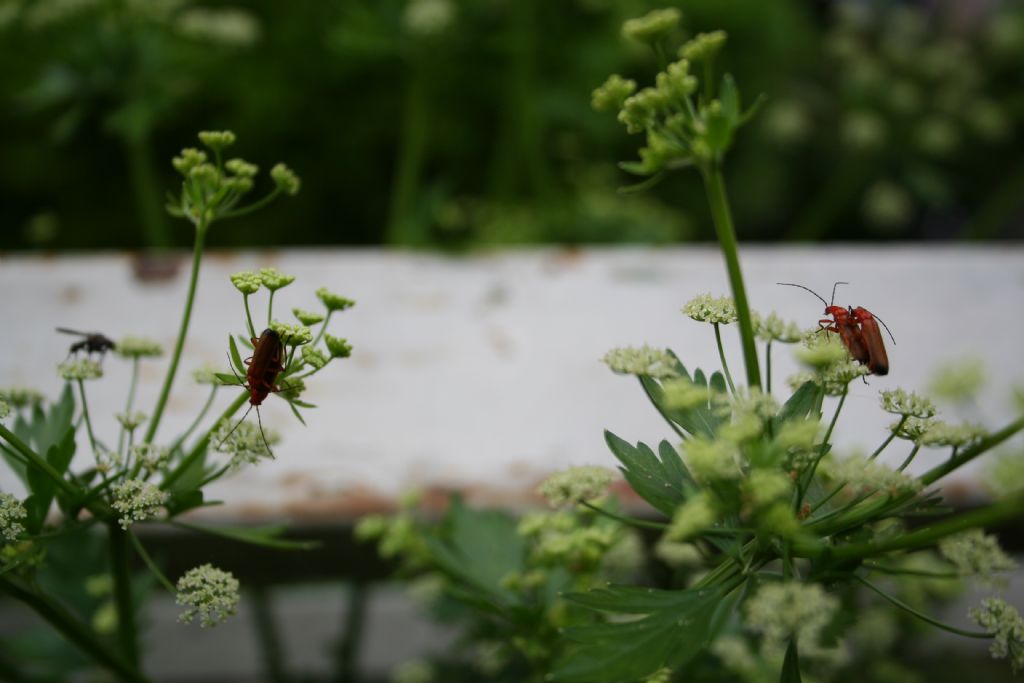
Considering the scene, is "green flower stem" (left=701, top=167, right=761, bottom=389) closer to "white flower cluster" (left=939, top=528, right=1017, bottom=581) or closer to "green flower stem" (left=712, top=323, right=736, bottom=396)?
"green flower stem" (left=712, top=323, right=736, bottom=396)

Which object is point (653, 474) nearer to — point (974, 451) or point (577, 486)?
point (577, 486)

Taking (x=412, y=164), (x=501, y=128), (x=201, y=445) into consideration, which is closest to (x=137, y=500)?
(x=201, y=445)

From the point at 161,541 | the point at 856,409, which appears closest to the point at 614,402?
the point at 856,409

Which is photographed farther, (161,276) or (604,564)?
(161,276)

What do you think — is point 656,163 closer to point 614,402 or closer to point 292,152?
point 614,402

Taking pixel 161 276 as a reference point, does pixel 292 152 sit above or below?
above

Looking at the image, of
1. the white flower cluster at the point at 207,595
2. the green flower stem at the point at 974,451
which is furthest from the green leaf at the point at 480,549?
the green flower stem at the point at 974,451

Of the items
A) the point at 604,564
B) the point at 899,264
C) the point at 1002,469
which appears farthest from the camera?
the point at 899,264
